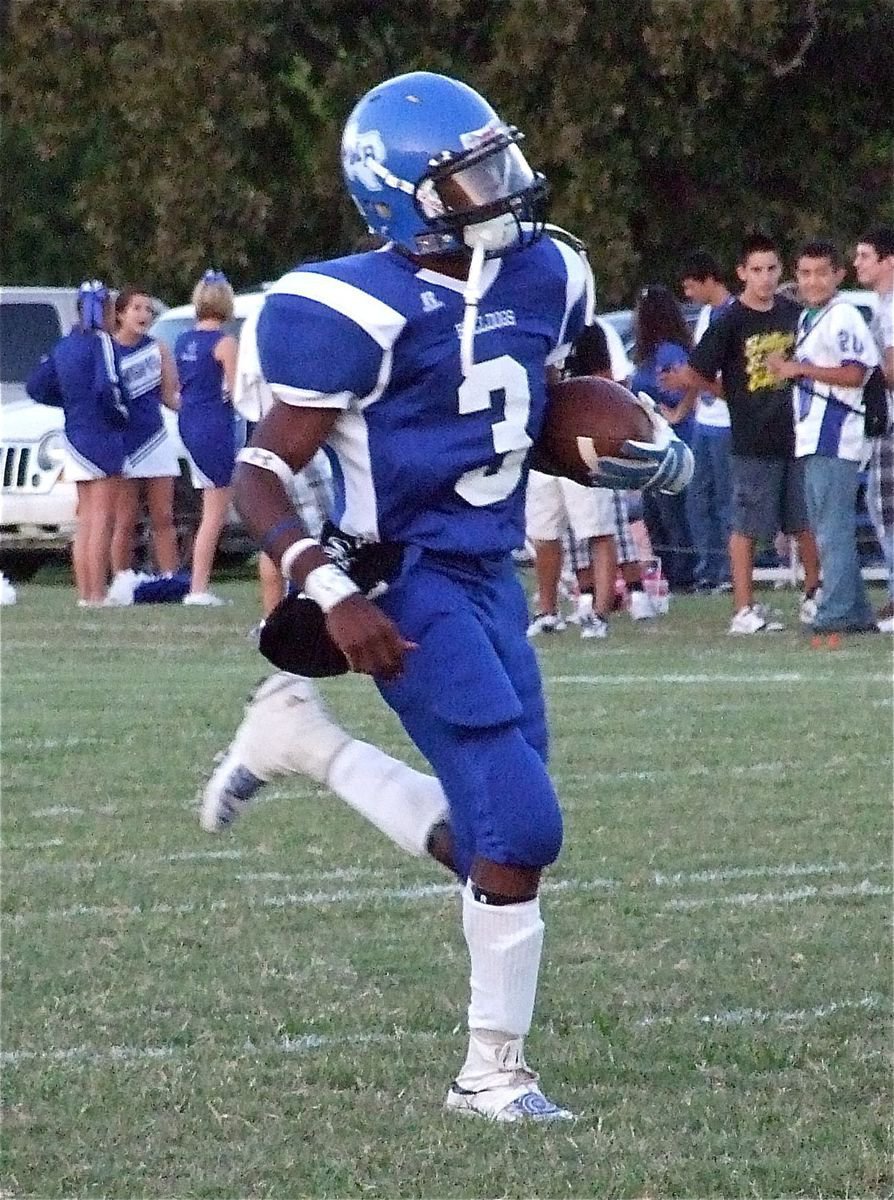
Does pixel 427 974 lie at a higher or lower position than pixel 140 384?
lower

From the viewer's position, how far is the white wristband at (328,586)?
3.96 meters

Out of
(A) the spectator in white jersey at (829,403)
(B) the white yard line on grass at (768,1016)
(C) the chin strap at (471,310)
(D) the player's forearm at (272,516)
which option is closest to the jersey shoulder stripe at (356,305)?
(C) the chin strap at (471,310)

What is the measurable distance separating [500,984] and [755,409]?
7718 mm

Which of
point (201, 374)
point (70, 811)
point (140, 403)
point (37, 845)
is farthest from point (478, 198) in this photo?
point (140, 403)

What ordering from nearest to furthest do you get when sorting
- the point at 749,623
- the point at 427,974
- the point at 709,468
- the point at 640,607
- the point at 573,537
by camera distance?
the point at 427,974
the point at 749,623
the point at 573,537
the point at 640,607
the point at 709,468

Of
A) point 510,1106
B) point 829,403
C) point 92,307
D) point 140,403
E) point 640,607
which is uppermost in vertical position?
point 92,307

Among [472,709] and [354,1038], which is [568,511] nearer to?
[354,1038]

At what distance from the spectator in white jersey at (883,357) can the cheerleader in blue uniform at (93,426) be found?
4093mm

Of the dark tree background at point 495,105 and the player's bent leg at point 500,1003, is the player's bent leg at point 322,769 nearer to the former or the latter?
the player's bent leg at point 500,1003

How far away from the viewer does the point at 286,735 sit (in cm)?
457

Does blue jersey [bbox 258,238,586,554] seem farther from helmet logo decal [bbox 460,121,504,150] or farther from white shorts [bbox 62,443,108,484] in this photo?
white shorts [bbox 62,443,108,484]

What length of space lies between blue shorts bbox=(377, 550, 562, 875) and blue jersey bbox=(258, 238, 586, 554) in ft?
0.24

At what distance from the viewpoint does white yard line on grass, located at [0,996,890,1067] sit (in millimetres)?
4418

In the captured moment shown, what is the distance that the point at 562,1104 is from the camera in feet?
13.6
